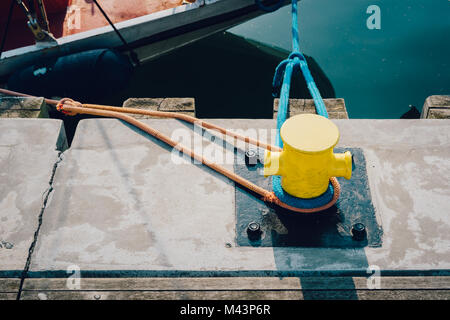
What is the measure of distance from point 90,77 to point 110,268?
2.54 meters

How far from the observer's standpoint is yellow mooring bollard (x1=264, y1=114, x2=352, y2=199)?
1863 mm

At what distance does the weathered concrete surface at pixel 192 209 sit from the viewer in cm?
201

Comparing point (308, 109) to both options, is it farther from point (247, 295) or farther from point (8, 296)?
point (8, 296)

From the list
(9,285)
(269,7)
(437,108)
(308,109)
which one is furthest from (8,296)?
(269,7)

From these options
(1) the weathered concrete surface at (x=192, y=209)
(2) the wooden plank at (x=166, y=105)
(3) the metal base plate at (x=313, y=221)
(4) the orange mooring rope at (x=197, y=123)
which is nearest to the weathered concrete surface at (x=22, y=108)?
(4) the orange mooring rope at (x=197, y=123)

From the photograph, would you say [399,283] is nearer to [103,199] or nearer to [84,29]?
→ [103,199]

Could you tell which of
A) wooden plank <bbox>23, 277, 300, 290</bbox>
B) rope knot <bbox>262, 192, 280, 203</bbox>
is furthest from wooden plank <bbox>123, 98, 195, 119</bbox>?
wooden plank <bbox>23, 277, 300, 290</bbox>

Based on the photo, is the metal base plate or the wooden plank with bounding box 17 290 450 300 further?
the metal base plate

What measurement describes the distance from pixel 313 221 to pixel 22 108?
2.14 meters

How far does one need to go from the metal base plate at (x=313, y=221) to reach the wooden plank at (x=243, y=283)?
18 cm

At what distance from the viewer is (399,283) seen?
1.94 meters

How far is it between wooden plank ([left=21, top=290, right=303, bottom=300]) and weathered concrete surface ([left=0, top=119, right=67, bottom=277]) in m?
0.20

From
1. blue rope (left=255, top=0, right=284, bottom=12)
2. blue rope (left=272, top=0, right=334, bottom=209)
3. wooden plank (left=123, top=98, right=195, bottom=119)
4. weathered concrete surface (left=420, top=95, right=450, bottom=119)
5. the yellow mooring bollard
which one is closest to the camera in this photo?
the yellow mooring bollard

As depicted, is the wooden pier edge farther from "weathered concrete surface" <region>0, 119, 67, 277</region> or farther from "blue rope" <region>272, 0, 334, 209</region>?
"blue rope" <region>272, 0, 334, 209</region>
